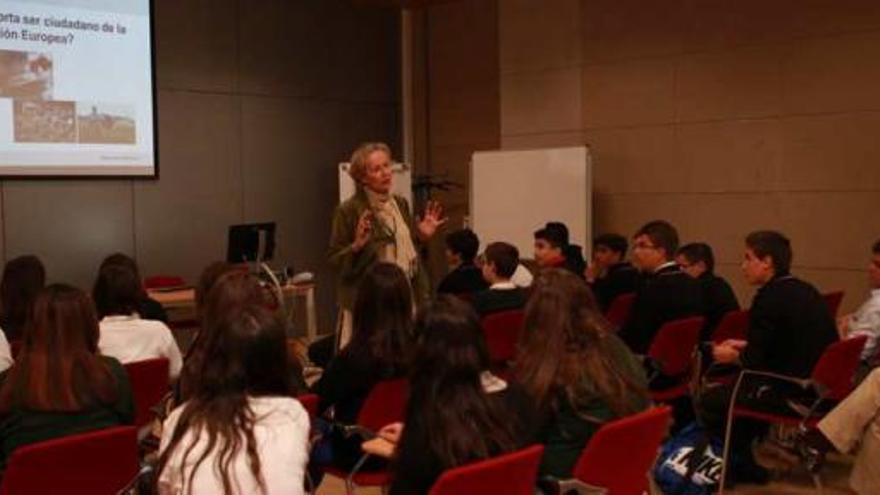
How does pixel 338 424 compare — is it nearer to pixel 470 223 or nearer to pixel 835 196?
pixel 835 196

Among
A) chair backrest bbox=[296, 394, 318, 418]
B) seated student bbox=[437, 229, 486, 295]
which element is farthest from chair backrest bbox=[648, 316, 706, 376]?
chair backrest bbox=[296, 394, 318, 418]

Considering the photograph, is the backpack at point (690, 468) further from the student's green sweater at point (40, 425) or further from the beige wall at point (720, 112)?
the beige wall at point (720, 112)

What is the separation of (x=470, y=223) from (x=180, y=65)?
276 centimetres

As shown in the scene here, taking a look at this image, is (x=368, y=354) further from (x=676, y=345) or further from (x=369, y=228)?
(x=676, y=345)

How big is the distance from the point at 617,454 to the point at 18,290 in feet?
9.14

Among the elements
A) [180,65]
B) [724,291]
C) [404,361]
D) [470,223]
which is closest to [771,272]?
[724,291]

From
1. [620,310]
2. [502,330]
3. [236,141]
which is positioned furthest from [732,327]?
[236,141]

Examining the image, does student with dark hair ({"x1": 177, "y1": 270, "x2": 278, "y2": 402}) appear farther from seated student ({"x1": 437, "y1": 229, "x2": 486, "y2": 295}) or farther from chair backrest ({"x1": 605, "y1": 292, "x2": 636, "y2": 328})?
chair backrest ({"x1": 605, "y1": 292, "x2": 636, "y2": 328})

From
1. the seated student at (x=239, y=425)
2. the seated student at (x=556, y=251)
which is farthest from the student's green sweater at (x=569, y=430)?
the seated student at (x=556, y=251)

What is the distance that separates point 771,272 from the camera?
13.1 feet

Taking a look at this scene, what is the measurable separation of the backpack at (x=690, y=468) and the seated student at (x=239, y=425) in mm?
2053

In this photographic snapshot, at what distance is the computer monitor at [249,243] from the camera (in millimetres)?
6590

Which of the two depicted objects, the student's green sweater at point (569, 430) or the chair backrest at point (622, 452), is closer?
the chair backrest at point (622, 452)

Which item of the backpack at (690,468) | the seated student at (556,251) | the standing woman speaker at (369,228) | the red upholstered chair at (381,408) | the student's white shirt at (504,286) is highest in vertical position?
the standing woman speaker at (369,228)
